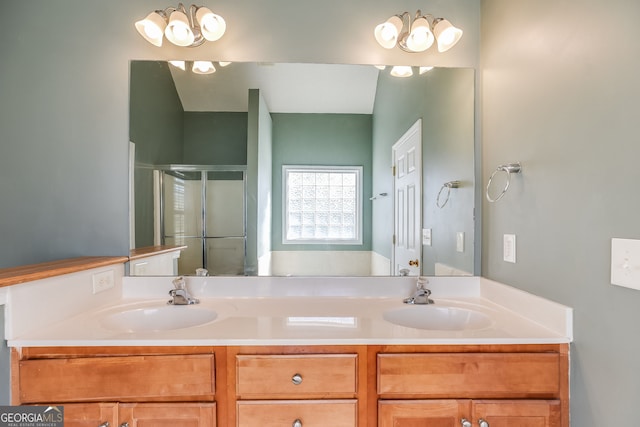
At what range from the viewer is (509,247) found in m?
1.34

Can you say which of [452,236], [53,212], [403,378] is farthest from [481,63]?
[53,212]

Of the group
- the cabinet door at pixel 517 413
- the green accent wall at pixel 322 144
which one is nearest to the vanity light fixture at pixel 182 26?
the green accent wall at pixel 322 144

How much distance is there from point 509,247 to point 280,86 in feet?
4.14

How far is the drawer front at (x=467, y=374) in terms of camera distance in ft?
3.38

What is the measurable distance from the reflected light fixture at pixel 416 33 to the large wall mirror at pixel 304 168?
0.13m

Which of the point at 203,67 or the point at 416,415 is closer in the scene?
the point at 416,415

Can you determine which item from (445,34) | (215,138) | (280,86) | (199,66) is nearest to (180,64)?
(199,66)

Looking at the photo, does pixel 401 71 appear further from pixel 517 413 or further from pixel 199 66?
pixel 517 413

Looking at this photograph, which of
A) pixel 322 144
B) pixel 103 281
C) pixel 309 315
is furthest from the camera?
pixel 322 144

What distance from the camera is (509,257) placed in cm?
134

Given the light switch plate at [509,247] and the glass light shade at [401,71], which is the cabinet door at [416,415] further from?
the glass light shade at [401,71]

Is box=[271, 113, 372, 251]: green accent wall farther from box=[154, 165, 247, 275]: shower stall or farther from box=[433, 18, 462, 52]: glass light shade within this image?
box=[433, 18, 462, 52]: glass light shade

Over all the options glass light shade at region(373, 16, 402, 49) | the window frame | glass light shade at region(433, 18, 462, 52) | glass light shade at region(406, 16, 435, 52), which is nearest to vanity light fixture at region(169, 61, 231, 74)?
the window frame

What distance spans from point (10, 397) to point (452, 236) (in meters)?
1.75
